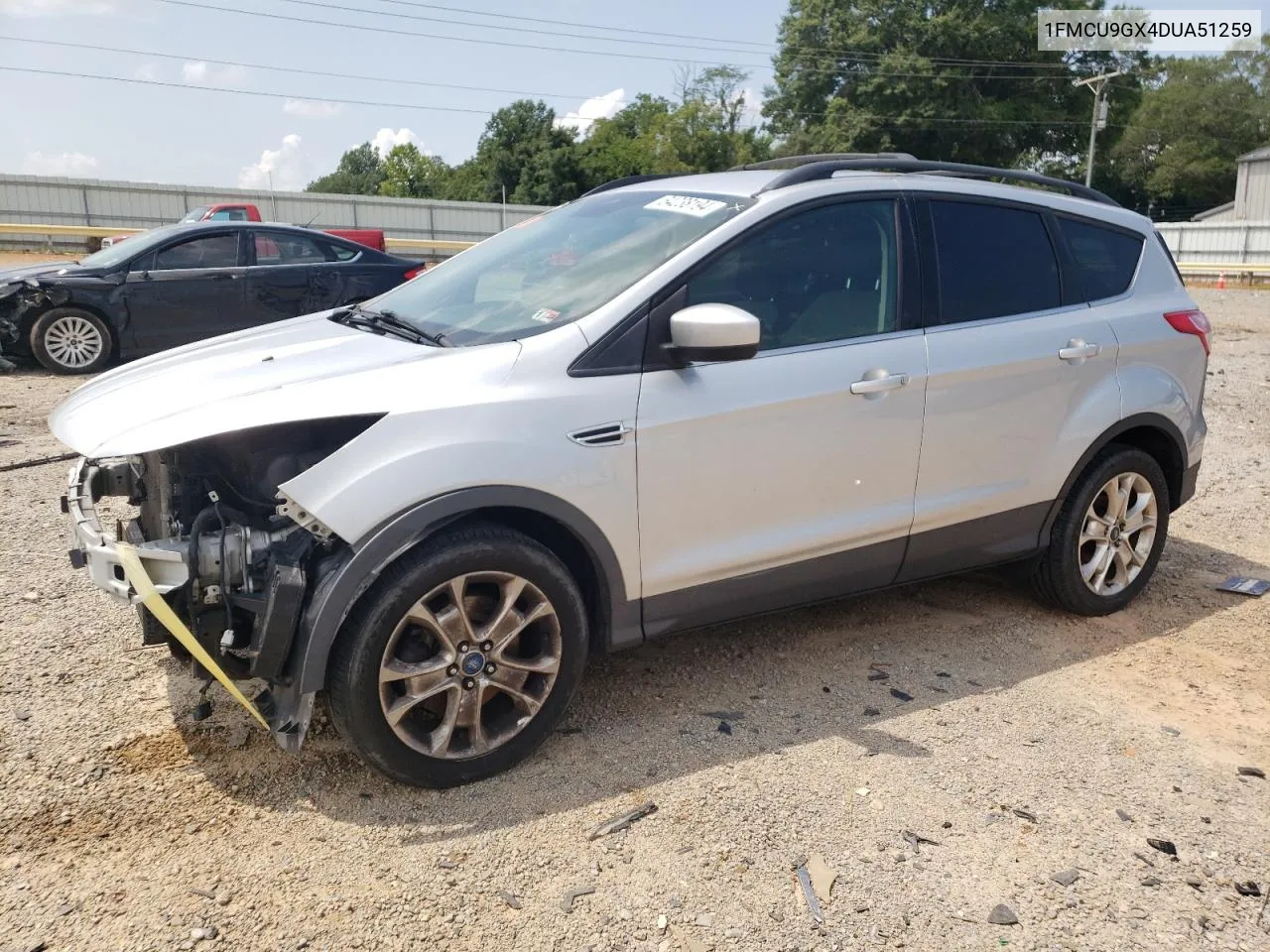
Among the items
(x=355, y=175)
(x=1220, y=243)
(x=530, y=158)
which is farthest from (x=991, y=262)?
(x=355, y=175)

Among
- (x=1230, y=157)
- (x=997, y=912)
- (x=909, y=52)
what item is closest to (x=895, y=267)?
(x=997, y=912)

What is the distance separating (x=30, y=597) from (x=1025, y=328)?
4.40 m

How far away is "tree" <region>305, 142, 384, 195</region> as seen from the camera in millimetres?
109312

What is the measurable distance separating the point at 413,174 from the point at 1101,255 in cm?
9217

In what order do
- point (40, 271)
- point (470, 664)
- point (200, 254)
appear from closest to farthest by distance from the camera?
point (470, 664) < point (40, 271) < point (200, 254)

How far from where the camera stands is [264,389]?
3.19 meters

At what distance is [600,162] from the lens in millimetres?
Answer: 69938

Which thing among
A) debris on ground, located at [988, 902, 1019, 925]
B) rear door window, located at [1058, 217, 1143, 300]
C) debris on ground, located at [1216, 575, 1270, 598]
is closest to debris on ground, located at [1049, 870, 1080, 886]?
debris on ground, located at [988, 902, 1019, 925]

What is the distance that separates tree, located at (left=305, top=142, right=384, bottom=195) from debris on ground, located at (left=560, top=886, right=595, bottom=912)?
111 meters

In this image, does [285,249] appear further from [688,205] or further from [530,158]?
[530,158]

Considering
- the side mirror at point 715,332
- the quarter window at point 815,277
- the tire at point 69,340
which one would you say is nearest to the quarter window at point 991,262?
the quarter window at point 815,277

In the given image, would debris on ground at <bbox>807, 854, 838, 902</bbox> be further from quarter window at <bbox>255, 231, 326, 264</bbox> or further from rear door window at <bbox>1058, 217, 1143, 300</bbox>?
quarter window at <bbox>255, 231, 326, 264</bbox>

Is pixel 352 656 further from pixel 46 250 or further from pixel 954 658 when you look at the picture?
pixel 46 250

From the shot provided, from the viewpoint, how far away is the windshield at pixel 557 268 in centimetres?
355
